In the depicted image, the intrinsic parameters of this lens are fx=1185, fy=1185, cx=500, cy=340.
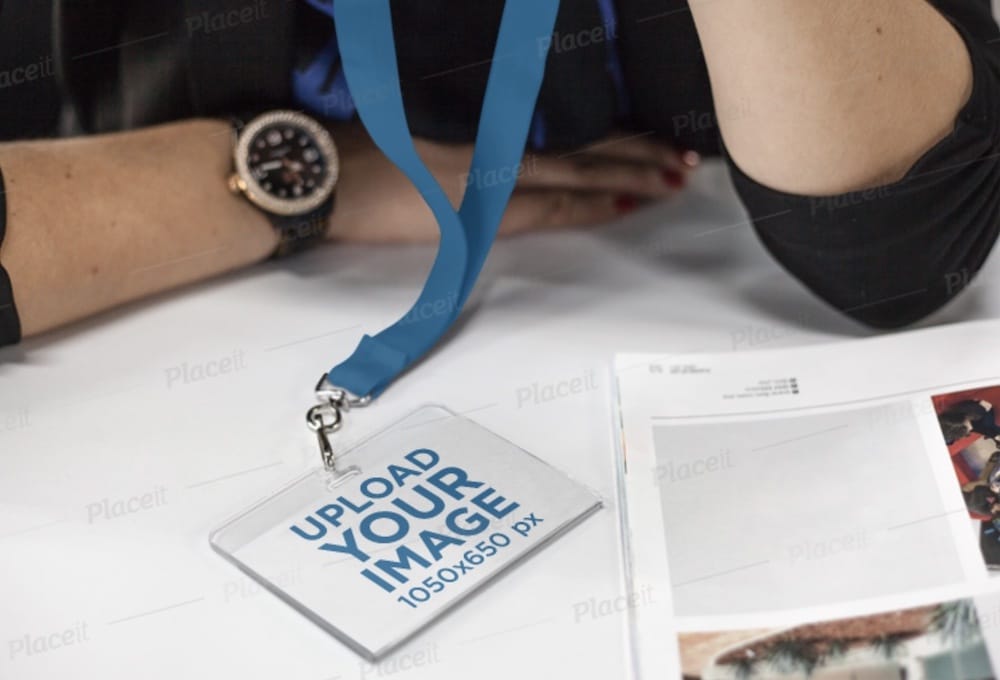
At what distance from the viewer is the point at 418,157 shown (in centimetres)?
68

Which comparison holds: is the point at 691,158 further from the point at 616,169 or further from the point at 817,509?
the point at 817,509

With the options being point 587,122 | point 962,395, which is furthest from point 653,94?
point 962,395

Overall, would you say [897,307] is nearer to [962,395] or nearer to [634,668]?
[962,395]

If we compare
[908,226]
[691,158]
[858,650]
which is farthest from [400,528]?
[691,158]

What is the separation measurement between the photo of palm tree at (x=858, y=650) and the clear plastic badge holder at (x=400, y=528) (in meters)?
0.11

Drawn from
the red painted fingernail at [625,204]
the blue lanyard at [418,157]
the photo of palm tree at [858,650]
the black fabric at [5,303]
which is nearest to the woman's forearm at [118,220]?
the black fabric at [5,303]

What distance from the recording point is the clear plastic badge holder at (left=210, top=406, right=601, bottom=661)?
52 centimetres

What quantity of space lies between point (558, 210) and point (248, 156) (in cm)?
21

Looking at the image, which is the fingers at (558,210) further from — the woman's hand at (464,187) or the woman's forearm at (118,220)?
the woman's forearm at (118,220)

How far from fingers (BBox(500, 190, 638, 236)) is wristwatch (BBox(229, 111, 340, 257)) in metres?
0.12

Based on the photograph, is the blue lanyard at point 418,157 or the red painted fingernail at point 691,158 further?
the red painted fingernail at point 691,158

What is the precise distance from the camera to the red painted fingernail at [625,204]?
2.72 ft

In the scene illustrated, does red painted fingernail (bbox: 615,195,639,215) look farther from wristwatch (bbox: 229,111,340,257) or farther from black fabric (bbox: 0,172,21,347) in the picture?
black fabric (bbox: 0,172,21,347)

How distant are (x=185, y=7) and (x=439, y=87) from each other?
17 cm
